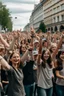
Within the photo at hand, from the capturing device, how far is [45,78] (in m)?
5.94

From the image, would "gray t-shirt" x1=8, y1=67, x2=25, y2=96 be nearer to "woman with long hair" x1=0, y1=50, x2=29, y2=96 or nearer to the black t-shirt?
"woman with long hair" x1=0, y1=50, x2=29, y2=96

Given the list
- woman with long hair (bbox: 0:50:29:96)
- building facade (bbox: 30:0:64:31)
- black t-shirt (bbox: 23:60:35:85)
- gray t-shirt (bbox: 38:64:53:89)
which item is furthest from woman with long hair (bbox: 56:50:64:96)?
building facade (bbox: 30:0:64:31)

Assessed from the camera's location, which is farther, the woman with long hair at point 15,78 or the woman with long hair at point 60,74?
the woman with long hair at point 60,74

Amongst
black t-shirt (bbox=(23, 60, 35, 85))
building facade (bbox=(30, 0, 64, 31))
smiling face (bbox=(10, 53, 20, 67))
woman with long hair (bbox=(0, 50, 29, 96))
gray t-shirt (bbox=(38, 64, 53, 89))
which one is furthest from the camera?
building facade (bbox=(30, 0, 64, 31))

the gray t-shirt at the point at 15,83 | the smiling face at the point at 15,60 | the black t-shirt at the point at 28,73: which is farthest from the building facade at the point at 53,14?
the gray t-shirt at the point at 15,83

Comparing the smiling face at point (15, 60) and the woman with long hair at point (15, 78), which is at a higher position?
the smiling face at point (15, 60)

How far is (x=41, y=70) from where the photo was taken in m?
5.97

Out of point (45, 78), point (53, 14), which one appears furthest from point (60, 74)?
point (53, 14)

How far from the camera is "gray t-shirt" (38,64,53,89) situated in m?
5.91

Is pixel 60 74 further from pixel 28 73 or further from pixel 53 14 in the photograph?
pixel 53 14

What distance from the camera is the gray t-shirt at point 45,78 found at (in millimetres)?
5914

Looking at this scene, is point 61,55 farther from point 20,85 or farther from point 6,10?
point 6,10

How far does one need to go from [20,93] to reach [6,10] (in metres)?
72.1

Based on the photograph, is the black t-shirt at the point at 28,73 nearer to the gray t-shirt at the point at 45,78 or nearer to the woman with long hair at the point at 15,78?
the gray t-shirt at the point at 45,78
